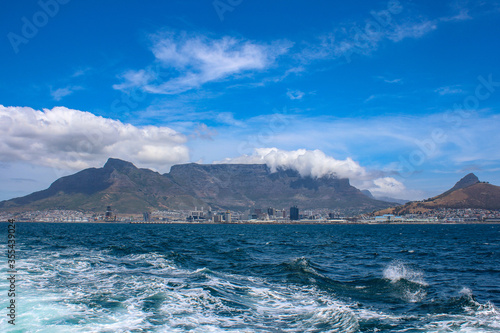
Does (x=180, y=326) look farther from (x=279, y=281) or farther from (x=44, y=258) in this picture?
(x=44, y=258)

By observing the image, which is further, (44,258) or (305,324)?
(44,258)

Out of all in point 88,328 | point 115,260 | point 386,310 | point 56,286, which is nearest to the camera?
point 88,328

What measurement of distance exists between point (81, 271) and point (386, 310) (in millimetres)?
32074

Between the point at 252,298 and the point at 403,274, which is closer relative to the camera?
the point at 252,298

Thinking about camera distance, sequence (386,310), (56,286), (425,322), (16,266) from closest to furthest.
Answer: (425,322), (386,310), (56,286), (16,266)

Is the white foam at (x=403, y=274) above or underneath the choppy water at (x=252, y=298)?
underneath

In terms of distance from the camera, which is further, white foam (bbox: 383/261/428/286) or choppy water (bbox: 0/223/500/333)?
white foam (bbox: 383/261/428/286)

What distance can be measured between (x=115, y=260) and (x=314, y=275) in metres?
28.0

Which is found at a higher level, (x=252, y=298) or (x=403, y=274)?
(x=252, y=298)

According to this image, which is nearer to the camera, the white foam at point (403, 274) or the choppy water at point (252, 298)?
the choppy water at point (252, 298)

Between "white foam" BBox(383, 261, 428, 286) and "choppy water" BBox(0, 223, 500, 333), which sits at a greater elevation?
"choppy water" BBox(0, 223, 500, 333)

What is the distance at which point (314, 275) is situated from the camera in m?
37.6

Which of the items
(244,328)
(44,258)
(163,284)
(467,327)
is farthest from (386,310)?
(44,258)

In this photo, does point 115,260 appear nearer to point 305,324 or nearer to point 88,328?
point 88,328
